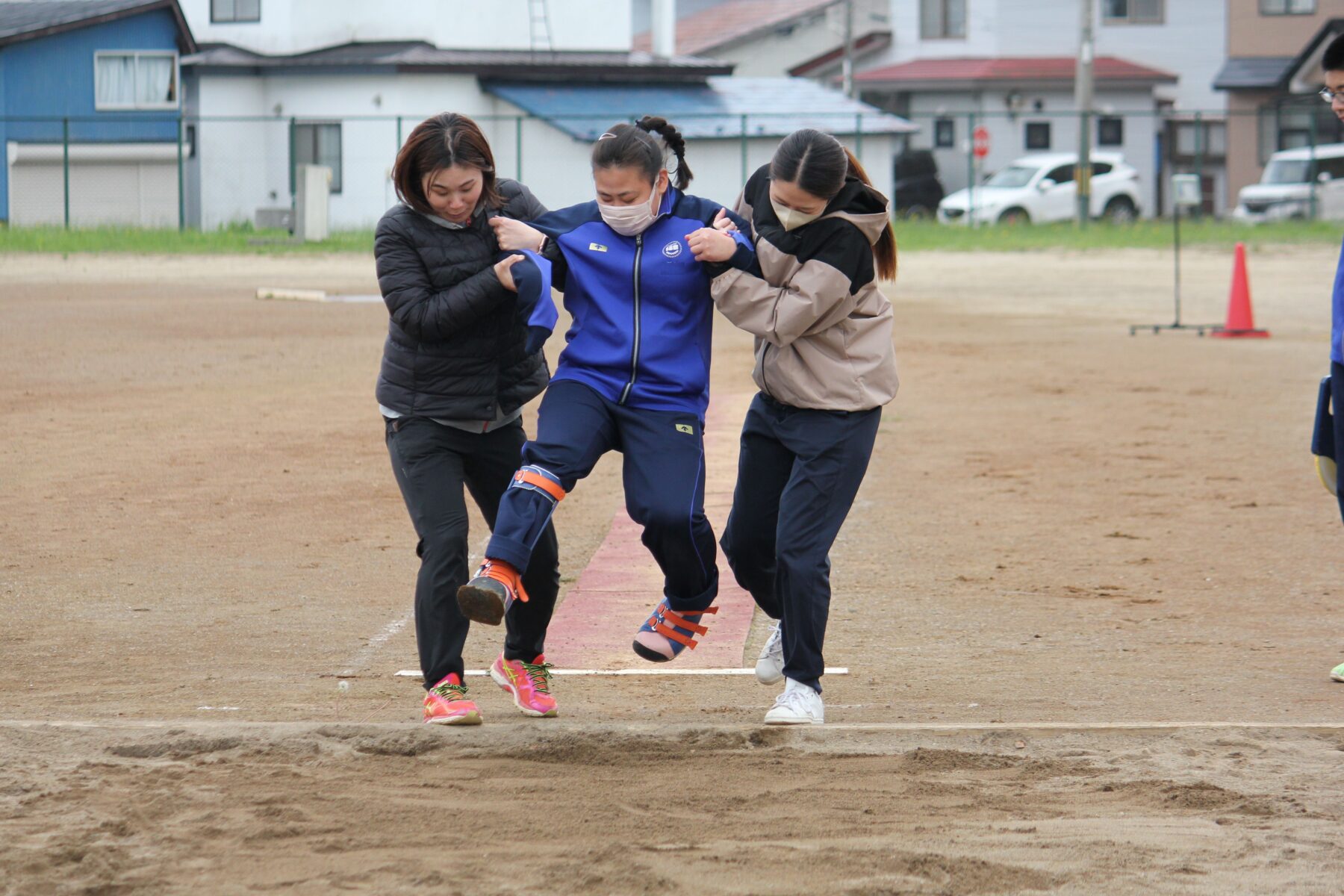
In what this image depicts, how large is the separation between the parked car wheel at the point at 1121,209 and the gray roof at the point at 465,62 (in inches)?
425

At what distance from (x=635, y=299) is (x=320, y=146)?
36.2 m

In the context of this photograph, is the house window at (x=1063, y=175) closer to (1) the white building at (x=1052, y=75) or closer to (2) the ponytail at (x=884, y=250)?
(1) the white building at (x=1052, y=75)

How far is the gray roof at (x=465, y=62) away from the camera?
3856 cm

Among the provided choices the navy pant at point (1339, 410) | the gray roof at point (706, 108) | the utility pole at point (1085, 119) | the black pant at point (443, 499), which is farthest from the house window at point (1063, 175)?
the black pant at point (443, 499)

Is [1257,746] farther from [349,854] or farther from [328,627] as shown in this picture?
[328,627]

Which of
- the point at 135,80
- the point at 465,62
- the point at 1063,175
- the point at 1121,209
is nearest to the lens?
the point at 465,62

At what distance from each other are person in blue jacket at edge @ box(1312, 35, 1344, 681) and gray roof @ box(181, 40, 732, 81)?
34395 millimetres

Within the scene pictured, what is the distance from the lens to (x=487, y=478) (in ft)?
17.3

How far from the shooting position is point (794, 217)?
4.94 meters

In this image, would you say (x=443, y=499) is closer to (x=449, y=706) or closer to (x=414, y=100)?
(x=449, y=706)

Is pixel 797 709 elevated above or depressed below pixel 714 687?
above

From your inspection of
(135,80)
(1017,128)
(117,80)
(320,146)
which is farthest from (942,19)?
(117,80)

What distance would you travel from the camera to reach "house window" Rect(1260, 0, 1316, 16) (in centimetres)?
4991

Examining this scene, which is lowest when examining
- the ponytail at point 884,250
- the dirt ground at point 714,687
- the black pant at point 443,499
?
the dirt ground at point 714,687
